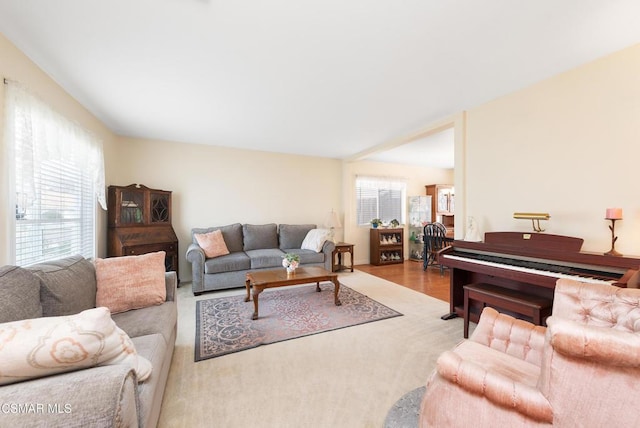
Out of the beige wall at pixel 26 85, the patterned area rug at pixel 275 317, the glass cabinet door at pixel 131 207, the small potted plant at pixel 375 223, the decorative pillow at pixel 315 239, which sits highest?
the beige wall at pixel 26 85

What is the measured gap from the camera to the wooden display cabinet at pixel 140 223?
349 centimetres

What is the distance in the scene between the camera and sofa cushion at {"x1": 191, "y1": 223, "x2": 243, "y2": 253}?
4301 mm

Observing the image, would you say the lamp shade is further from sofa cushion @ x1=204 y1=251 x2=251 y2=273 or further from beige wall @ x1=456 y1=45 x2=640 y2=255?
beige wall @ x1=456 y1=45 x2=640 y2=255

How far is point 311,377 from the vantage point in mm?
1823

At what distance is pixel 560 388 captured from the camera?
0.83 metres

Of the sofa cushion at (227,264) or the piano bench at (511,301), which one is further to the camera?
the sofa cushion at (227,264)

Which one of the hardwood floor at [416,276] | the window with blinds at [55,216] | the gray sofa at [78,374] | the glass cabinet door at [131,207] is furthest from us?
the hardwood floor at [416,276]

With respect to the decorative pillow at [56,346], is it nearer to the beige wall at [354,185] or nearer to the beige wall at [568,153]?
the beige wall at [568,153]

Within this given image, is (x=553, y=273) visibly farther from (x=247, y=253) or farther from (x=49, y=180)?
(x=49, y=180)

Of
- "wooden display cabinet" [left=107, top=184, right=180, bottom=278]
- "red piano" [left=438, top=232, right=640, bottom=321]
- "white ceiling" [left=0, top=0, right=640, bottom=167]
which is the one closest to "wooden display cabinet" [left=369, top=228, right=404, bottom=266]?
"red piano" [left=438, top=232, right=640, bottom=321]

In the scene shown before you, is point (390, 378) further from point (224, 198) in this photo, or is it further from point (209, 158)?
point (209, 158)

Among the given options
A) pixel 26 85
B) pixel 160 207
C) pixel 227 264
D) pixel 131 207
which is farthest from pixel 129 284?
pixel 160 207

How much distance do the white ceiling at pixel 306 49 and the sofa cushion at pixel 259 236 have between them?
6.98ft

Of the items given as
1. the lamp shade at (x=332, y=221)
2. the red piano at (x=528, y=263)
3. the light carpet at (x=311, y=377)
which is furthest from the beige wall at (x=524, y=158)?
the lamp shade at (x=332, y=221)
